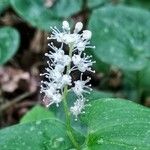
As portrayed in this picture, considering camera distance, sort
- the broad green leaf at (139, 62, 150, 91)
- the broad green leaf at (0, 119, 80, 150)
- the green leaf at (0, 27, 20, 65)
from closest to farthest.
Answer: the broad green leaf at (0, 119, 80, 150) → the green leaf at (0, 27, 20, 65) → the broad green leaf at (139, 62, 150, 91)

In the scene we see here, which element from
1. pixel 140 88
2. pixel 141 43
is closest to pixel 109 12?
pixel 141 43

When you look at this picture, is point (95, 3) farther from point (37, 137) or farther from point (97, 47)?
point (37, 137)

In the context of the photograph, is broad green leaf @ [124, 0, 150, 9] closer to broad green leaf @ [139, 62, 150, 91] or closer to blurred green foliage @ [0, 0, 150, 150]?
blurred green foliage @ [0, 0, 150, 150]

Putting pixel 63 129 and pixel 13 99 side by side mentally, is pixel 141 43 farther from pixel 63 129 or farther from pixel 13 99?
pixel 63 129

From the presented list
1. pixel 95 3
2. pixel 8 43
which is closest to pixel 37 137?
pixel 8 43

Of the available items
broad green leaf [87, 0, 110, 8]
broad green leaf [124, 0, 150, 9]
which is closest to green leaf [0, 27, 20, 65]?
broad green leaf [87, 0, 110, 8]

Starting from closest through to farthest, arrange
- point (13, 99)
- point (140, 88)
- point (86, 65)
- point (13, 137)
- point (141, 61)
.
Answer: point (86, 65)
point (13, 137)
point (141, 61)
point (140, 88)
point (13, 99)

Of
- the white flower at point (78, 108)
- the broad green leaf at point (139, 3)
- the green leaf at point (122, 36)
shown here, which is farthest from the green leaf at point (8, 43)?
the white flower at point (78, 108)
